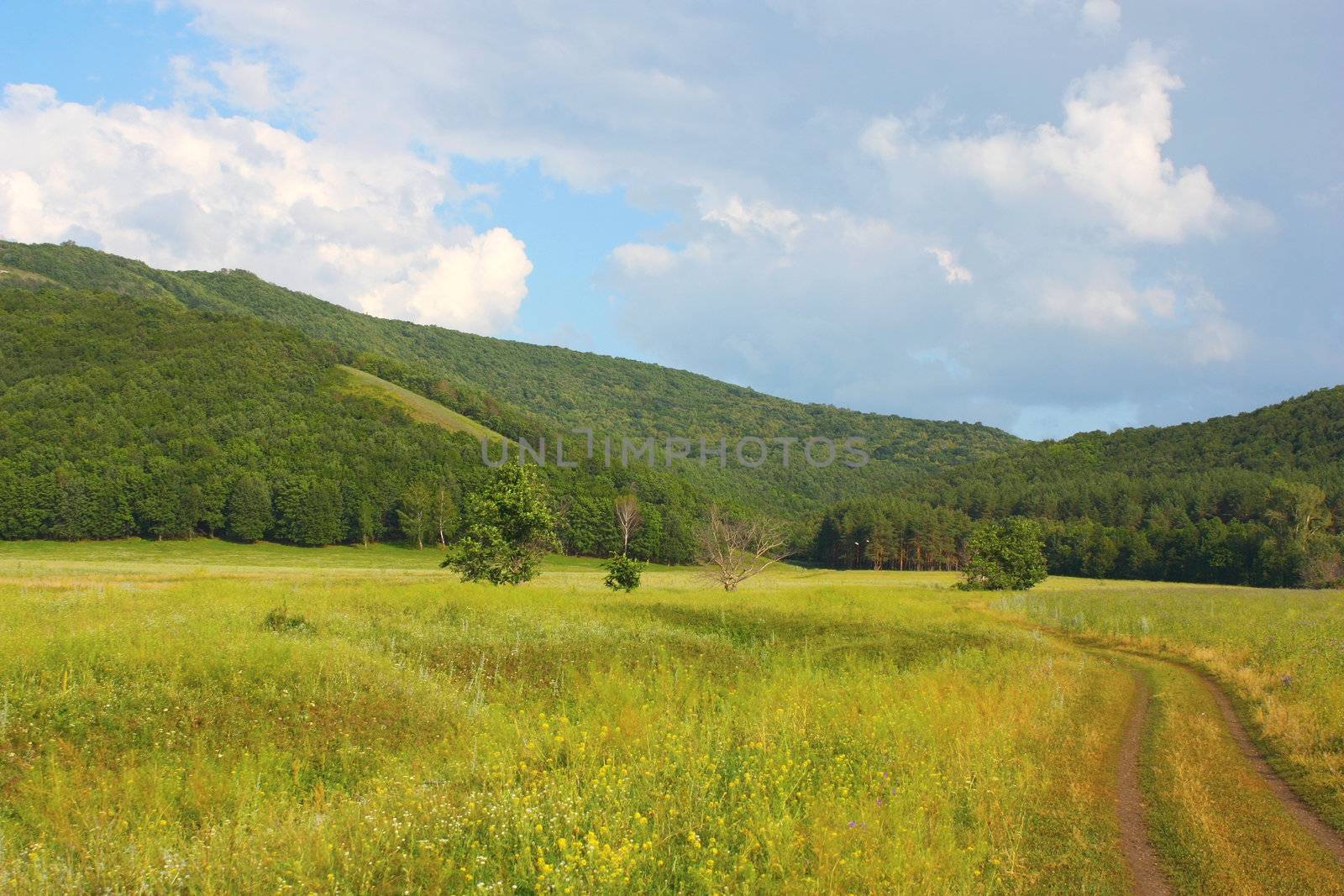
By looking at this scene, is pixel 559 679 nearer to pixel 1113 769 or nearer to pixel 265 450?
pixel 1113 769

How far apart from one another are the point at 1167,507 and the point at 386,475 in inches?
4403

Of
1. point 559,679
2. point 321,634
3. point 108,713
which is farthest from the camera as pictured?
point 321,634

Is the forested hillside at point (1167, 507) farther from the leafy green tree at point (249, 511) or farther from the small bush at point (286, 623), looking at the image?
the small bush at point (286, 623)

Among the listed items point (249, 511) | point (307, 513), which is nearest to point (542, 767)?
point (307, 513)

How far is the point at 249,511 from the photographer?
97.4 m

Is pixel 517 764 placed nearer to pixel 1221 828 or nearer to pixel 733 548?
pixel 1221 828

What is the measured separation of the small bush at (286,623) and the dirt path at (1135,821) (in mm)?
15741

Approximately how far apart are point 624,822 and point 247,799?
4253 mm

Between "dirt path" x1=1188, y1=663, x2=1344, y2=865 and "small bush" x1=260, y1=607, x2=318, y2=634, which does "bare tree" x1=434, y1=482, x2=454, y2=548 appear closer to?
"small bush" x1=260, y1=607, x2=318, y2=634

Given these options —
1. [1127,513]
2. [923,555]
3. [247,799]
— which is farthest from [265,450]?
[1127,513]

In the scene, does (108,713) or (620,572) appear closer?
(108,713)

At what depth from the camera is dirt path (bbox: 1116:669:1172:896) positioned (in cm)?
704

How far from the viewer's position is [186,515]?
311 ft

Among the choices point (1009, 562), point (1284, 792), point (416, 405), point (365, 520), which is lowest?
point (1009, 562)
